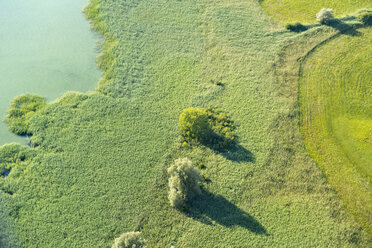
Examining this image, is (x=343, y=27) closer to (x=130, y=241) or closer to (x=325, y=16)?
(x=325, y=16)

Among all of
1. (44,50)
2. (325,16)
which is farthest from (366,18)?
(44,50)

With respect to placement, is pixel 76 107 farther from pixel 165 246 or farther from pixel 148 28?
pixel 165 246

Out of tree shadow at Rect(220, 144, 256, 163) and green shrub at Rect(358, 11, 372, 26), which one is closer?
tree shadow at Rect(220, 144, 256, 163)

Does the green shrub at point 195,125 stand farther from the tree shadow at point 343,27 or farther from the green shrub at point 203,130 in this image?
the tree shadow at point 343,27

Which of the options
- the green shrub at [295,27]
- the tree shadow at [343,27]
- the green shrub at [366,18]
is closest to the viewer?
the tree shadow at [343,27]

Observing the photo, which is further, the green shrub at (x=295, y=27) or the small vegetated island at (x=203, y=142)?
the green shrub at (x=295, y=27)

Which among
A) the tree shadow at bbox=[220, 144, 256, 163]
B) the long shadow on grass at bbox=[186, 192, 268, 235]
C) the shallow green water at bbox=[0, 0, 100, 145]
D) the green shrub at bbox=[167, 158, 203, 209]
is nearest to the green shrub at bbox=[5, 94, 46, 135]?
the shallow green water at bbox=[0, 0, 100, 145]

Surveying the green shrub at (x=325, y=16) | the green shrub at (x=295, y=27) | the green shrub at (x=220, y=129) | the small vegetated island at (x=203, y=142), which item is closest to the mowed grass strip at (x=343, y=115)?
the small vegetated island at (x=203, y=142)

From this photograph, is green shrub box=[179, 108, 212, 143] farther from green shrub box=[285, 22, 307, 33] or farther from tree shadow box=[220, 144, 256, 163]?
green shrub box=[285, 22, 307, 33]
